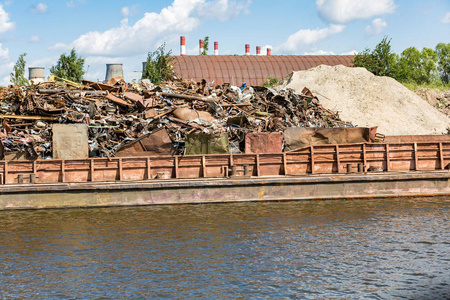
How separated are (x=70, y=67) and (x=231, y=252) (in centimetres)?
2962

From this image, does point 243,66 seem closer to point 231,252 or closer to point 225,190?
point 225,190

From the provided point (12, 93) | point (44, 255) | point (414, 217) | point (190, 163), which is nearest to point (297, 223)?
point (414, 217)

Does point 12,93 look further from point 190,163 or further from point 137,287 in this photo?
point 137,287

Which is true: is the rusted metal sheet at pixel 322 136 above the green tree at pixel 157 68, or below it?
below

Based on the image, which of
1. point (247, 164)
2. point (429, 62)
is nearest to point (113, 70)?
point (247, 164)

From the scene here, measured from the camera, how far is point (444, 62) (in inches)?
A: 3036

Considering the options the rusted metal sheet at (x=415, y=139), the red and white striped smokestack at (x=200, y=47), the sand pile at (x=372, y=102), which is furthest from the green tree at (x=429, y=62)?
the rusted metal sheet at (x=415, y=139)

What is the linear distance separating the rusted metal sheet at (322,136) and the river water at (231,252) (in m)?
3.07

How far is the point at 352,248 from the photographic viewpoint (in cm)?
1175

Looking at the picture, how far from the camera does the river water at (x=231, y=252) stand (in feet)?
31.1

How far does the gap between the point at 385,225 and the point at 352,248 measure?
2464mm

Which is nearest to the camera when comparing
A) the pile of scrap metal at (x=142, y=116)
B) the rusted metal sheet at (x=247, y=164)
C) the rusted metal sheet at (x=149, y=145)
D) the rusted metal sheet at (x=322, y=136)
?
the rusted metal sheet at (x=247, y=164)

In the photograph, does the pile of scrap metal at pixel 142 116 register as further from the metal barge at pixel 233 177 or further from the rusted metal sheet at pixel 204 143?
the metal barge at pixel 233 177

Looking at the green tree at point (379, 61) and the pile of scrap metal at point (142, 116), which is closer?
the pile of scrap metal at point (142, 116)
